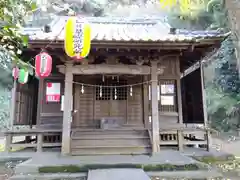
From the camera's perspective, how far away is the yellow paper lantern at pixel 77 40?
545 cm

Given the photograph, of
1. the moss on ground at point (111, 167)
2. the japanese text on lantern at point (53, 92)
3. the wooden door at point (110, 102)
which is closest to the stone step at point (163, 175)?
the moss on ground at point (111, 167)

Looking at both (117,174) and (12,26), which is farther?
(117,174)

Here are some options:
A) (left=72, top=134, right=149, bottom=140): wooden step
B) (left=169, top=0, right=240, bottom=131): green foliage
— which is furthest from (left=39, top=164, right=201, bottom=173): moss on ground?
(left=169, top=0, right=240, bottom=131): green foliage

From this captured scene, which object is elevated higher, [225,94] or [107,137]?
[225,94]

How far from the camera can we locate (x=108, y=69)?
6.50m

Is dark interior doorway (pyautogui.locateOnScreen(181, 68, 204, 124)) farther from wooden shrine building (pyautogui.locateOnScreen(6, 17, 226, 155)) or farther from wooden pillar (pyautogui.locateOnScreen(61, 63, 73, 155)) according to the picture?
wooden pillar (pyautogui.locateOnScreen(61, 63, 73, 155))

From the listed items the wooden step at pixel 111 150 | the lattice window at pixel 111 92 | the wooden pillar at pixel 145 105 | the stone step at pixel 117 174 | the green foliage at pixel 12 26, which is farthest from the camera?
the lattice window at pixel 111 92

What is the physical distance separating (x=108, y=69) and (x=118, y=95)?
2.25 m

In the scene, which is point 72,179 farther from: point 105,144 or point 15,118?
point 15,118

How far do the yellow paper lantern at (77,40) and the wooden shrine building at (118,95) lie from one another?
0.45 m

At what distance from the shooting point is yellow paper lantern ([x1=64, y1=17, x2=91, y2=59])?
545 cm

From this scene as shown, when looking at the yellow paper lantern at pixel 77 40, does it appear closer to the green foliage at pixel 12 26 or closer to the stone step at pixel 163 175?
the green foliage at pixel 12 26

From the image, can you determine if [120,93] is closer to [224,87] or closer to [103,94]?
[103,94]

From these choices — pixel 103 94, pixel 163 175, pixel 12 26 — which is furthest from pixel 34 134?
pixel 12 26
